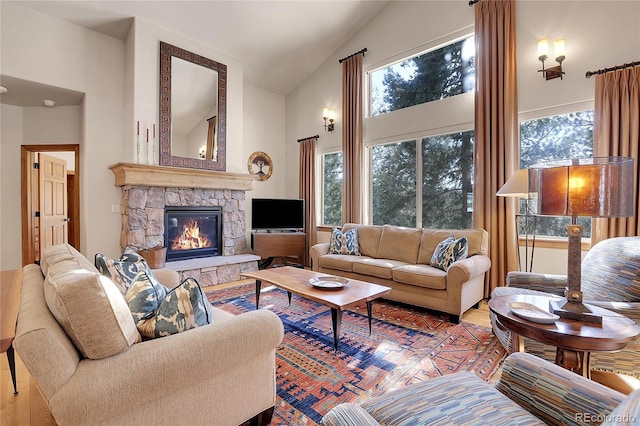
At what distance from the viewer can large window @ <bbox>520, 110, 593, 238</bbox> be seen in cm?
311

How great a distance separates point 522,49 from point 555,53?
40 centimetres

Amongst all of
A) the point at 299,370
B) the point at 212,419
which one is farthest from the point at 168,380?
the point at 299,370

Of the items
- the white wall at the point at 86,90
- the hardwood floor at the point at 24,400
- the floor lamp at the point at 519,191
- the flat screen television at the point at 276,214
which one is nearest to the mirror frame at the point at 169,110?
the white wall at the point at 86,90

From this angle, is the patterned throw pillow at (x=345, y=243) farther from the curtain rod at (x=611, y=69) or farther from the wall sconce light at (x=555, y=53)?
the curtain rod at (x=611, y=69)

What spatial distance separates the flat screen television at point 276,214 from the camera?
5.32 metres

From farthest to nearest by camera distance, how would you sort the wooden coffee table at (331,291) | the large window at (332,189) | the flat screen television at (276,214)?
1. the large window at (332,189)
2. the flat screen television at (276,214)
3. the wooden coffee table at (331,291)

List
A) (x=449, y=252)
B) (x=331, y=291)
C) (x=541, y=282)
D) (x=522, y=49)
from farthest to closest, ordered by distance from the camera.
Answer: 1. (x=522, y=49)
2. (x=449, y=252)
3. (x=331, y=291)
4. (x=541, y=282)

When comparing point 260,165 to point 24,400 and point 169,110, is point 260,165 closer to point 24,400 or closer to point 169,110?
point 169,110

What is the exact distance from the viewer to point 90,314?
1019 mm

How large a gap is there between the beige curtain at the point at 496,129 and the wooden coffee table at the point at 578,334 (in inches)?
79.2

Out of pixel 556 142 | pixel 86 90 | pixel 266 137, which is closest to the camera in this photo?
A: pixel 556 142

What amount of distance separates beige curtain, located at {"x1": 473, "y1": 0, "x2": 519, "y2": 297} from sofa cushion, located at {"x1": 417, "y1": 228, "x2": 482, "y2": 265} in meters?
0.28

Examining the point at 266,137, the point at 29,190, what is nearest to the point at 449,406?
the point at 266,137

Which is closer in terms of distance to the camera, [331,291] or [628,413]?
[628,413]
